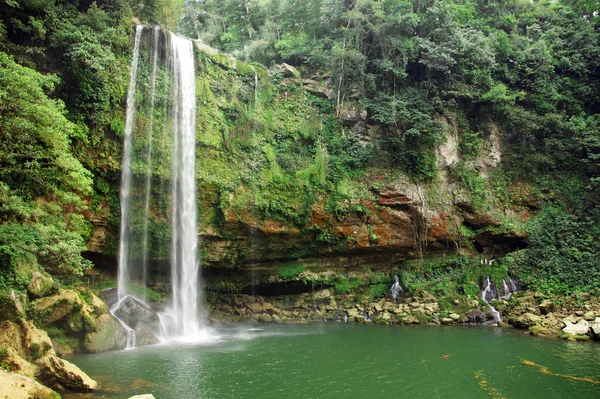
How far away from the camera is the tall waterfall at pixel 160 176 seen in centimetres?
1616

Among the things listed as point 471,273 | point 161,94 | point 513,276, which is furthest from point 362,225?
point 161,94

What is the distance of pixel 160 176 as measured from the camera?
16578 mm

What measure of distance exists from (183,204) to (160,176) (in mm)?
1515

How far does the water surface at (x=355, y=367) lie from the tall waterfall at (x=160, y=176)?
11.9 ft

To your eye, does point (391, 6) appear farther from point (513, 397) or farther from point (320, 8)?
point (513, 397)

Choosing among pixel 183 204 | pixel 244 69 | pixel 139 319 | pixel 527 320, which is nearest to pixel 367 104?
pixel 244 69

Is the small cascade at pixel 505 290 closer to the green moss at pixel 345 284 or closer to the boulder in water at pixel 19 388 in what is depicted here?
the green moss at pixel 345 284

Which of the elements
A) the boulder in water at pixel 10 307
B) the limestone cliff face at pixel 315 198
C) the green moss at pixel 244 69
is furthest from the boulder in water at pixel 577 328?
the green moss at pixel 244 69

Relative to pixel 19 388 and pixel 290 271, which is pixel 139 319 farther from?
pixel 290 271

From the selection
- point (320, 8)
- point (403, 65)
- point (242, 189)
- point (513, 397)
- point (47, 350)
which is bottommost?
point (513, 397)

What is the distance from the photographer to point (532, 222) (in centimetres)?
2162

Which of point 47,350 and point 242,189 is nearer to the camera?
point 47,350

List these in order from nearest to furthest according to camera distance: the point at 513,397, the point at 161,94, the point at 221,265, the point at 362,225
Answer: the point at 513,397, the point at 161,94, the point at 221,265, the point at 362,225

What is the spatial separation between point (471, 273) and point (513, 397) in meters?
12.5
